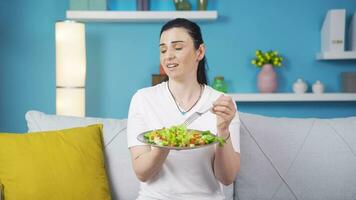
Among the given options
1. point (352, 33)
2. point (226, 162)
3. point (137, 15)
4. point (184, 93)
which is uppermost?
point (137, 15)

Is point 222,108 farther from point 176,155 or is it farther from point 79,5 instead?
point 79,5

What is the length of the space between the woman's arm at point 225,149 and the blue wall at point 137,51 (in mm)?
1897

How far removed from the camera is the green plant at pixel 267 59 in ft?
10.6

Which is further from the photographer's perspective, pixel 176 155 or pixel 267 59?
pixel 267 59

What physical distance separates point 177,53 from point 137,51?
1852mm

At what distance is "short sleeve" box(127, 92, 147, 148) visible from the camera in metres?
1.54

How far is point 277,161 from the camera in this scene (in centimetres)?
194

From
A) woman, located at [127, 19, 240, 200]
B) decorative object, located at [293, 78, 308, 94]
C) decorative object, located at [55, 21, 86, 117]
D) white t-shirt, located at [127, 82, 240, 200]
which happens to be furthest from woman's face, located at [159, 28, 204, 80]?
decorative object, located at [293, 78, 308, 94]

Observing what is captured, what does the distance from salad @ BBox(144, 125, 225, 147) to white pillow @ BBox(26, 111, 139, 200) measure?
1.83 ft

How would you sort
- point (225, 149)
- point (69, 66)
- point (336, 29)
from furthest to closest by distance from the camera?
point (336, 29) → point (69, 66) → point (225, 149)

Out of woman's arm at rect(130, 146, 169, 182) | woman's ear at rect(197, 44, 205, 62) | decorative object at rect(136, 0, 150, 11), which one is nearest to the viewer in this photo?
woman's arm at rect(130, 146, 169, 182)

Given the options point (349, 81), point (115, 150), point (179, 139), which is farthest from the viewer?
point (349, 81)

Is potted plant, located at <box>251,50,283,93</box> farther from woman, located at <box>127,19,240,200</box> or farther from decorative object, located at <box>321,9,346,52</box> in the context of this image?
woman, located at <box>127,19,240,200</box>

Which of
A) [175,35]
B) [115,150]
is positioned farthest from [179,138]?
[115,150]
